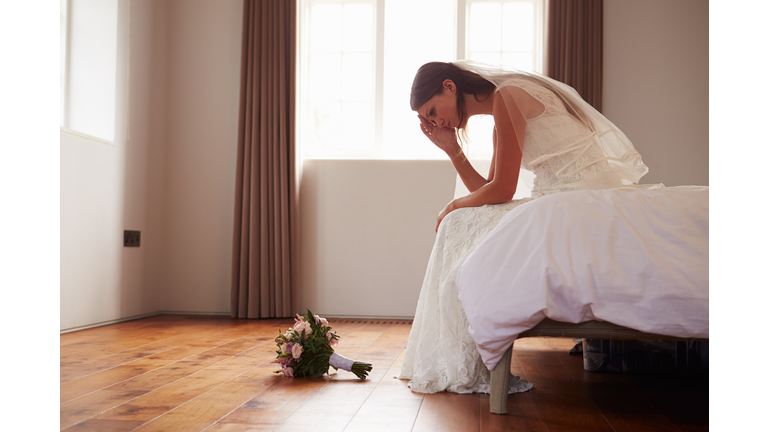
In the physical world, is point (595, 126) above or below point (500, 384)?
above

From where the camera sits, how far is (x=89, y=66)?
11.0 ft

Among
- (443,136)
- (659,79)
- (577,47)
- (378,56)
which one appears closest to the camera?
(443,136)

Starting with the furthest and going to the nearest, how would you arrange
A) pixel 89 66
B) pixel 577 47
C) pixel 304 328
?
pixel 577 47, pixel 89 66, pixel 304 328

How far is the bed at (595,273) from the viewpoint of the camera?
124cm

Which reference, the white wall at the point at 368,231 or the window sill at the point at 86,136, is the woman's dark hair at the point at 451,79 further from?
the window sill at the point at 86,136

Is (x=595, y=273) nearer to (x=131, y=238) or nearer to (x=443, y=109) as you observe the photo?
(x=443, y=109)

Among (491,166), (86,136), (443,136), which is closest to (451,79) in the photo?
(443,136)

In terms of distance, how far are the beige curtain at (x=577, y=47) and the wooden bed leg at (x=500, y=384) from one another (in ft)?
9.17

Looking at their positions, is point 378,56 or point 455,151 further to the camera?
point 378,56

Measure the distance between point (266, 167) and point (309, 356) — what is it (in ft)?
7.17

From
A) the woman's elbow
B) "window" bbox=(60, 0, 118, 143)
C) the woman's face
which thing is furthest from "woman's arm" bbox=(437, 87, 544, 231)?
"window" bbox=(60, 0, 118, 143)

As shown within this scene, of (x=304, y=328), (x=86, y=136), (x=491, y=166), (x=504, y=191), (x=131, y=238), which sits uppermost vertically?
(x=86, y=136)

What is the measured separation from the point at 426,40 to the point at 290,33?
1.02m

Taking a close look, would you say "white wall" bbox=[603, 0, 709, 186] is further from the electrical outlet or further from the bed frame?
the electrical outlet
